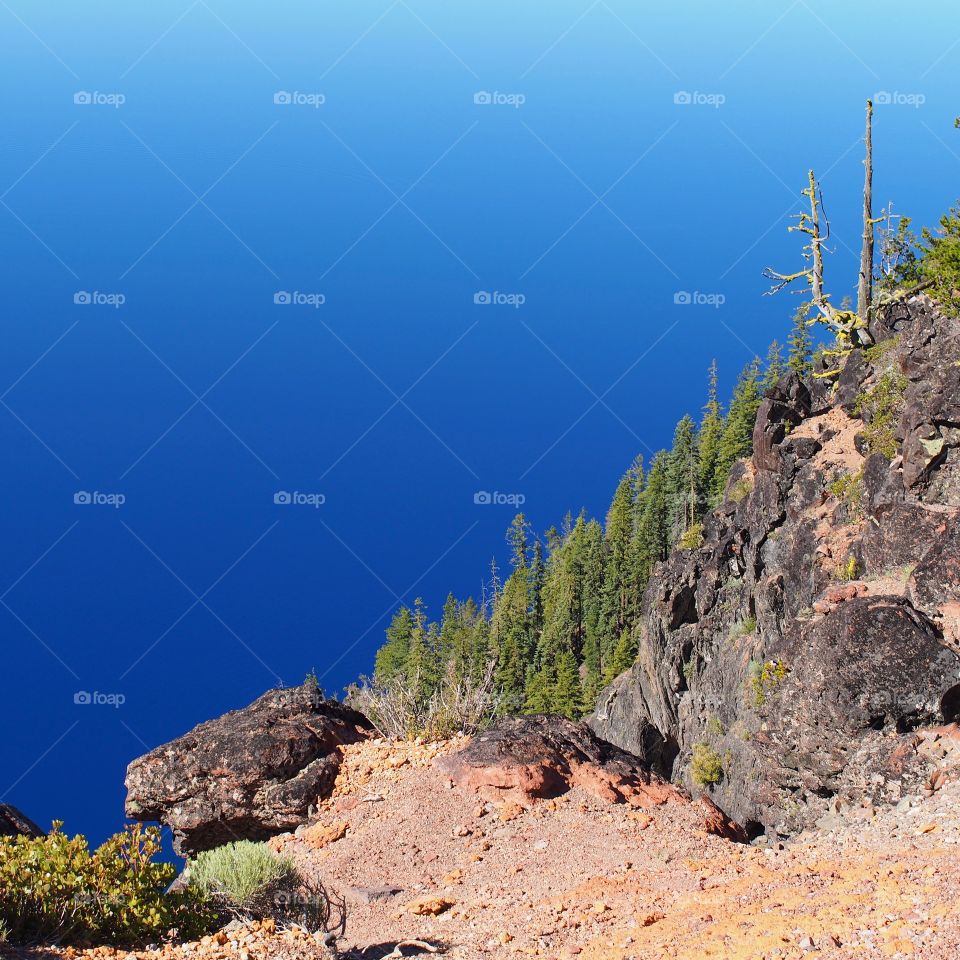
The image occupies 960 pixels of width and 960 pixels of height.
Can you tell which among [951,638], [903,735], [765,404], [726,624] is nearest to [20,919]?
[903,735]

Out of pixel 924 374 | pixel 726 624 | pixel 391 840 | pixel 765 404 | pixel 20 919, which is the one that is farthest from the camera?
pixel 726 624

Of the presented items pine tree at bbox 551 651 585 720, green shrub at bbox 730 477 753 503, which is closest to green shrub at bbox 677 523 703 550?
green shrub at bbox 730 477 753 503

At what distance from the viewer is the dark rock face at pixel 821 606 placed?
16.7 meters

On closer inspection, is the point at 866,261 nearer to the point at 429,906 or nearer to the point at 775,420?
the point at 775,420

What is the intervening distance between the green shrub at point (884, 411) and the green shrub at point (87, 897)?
2062 centimetres

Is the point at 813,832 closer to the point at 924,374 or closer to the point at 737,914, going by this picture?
the point at 737,914

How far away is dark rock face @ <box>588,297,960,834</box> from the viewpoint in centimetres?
1666

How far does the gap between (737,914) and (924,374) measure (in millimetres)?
19246

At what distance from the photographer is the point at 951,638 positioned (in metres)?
16.9

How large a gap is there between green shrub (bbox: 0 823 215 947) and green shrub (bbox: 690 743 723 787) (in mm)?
22481

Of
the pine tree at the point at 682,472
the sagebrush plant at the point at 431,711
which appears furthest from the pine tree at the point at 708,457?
the sagebrush plant at the point at 431,711

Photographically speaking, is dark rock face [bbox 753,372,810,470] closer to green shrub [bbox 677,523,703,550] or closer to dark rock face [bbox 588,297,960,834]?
dark rock face [bbox 588,297,960,834]

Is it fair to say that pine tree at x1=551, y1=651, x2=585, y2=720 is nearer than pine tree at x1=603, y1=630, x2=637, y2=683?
No

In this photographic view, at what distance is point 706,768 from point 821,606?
12257mm
